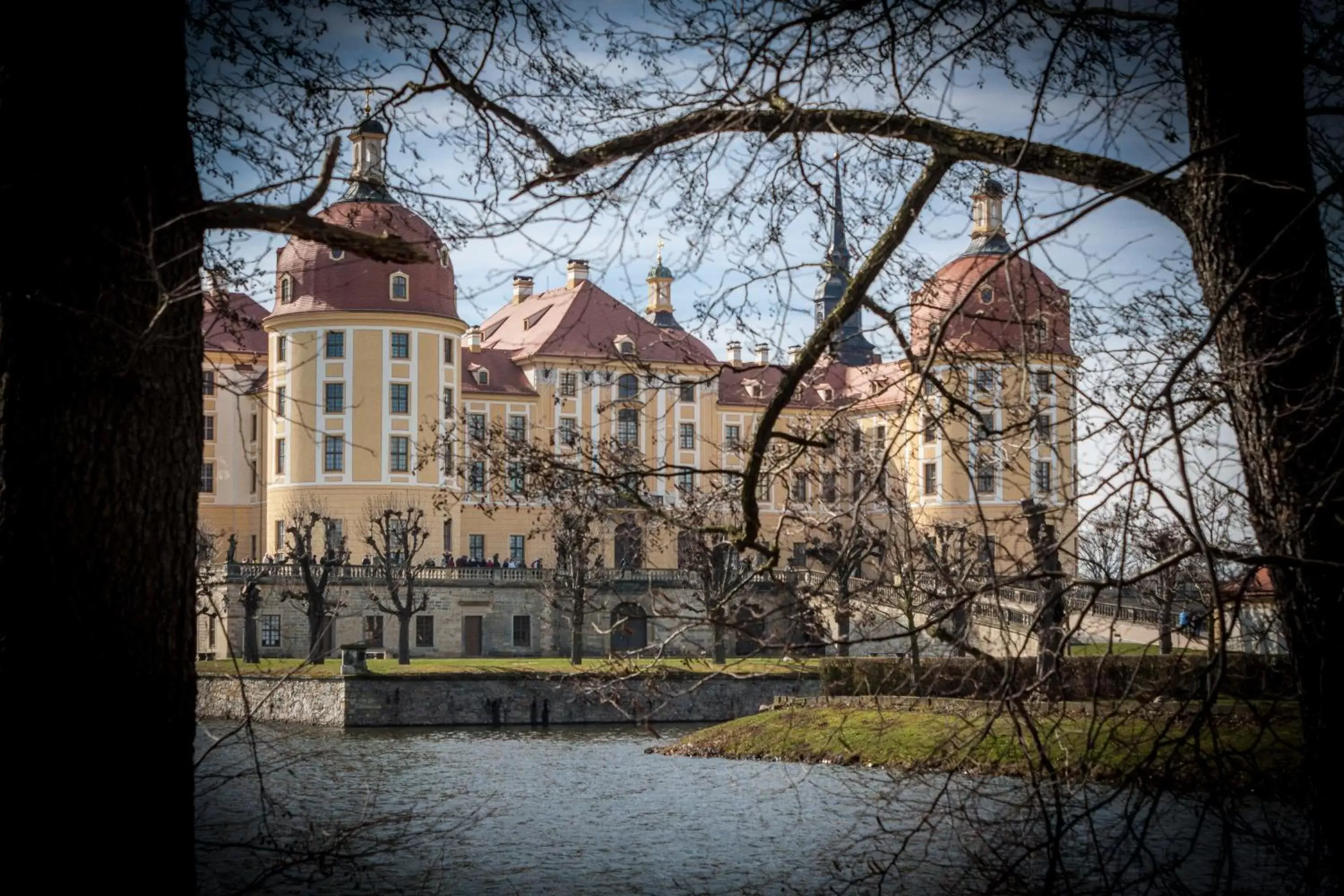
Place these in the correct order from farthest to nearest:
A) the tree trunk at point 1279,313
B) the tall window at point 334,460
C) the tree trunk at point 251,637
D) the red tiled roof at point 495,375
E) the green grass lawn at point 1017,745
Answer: the red tiled roof at point 495,375 < the tall window at point 334,460 < the tree trunk at point 251,637 < the tree trunk at point 1279,313 < the green grass lawn at point 1017,745

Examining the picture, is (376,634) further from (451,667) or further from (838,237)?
(838,237)

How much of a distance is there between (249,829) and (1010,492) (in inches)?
1520

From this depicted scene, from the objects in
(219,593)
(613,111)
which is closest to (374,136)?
(613,111)

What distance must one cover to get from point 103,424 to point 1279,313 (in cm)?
367

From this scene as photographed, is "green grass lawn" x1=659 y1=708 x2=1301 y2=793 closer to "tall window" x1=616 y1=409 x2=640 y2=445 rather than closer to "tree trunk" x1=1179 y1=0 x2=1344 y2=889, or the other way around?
"tree trunk" x1=1179 y1=0 x2=1344 y2=889

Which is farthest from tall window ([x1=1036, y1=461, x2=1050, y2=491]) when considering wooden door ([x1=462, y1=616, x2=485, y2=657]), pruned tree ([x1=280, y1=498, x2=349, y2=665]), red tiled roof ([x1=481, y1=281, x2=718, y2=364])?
wooden door ([x1=462, y1=616, x2=485, y2=657])

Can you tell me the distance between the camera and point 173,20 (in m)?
5.57

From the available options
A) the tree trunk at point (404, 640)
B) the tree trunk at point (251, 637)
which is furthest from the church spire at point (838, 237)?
the tree trunk at point (251, 637)

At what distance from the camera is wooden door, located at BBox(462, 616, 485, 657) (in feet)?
146

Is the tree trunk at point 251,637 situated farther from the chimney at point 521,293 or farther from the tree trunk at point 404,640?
the chimney at point 521,293

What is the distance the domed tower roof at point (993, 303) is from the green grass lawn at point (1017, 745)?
1.29m

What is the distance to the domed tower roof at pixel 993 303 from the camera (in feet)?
18.4

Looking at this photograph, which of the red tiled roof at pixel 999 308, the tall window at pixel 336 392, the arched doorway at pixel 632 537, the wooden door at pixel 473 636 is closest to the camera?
the red tiled roof at pixel 999 308

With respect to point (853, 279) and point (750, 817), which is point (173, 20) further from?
point (750, 817)
